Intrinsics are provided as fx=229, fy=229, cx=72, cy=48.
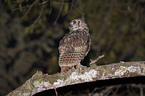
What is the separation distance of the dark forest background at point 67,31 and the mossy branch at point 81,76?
1.17 m

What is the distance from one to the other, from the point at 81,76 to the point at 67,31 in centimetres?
194

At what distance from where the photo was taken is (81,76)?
2332 mm

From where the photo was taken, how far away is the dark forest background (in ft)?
14.7

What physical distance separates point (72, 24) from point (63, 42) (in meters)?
0.51

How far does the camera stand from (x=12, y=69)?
8.05 m

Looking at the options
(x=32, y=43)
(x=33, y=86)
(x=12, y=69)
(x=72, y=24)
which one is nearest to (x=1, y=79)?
(x=12, y=69)

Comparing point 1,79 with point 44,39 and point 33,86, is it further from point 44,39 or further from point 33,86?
point 33,86

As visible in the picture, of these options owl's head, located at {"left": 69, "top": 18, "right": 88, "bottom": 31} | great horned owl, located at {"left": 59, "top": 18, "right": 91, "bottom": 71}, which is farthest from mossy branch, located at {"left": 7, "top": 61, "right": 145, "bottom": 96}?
owl's head, located at {"left": 69, "top": 18, "right": 88, "bottom": 31}

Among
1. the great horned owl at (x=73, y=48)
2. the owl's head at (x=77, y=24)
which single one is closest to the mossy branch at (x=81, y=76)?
the great horned owl at (x=73, y=48)

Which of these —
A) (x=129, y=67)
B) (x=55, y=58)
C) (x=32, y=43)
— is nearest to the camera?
(x=129, y=67)

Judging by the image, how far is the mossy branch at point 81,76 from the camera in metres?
2.29

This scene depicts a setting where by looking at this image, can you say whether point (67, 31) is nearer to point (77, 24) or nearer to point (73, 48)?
point (77, 24)

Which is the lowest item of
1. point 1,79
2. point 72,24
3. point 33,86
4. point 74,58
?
point 1,79

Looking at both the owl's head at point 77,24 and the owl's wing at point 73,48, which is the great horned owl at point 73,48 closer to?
the owl's wing at point 73,48
